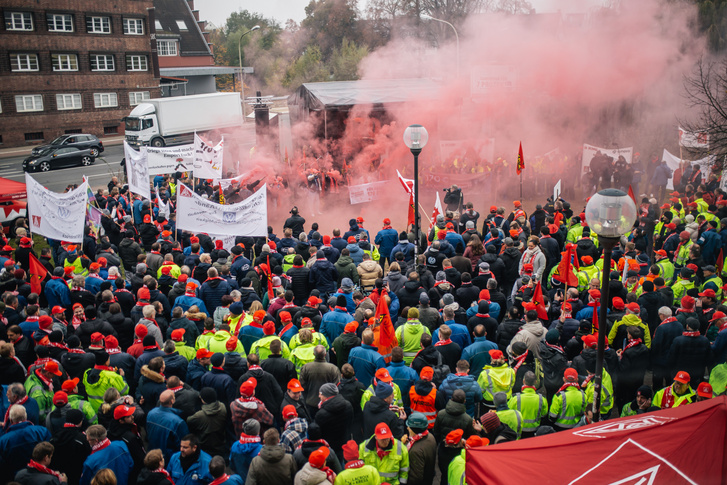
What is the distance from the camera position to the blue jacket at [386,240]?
1218 cm

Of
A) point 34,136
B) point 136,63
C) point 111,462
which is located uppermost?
point 136,63

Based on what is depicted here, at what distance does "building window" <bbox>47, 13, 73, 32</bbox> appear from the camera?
123 feet

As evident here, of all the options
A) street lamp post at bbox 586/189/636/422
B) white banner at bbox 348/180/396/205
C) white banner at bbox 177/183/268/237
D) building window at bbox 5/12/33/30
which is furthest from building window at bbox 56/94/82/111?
street lamp post at bbox 586/189/636/422

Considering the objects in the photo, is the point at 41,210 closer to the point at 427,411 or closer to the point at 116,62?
the point at 427,411

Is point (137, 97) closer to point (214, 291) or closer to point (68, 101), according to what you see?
point (68, 101)

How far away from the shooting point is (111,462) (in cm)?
546

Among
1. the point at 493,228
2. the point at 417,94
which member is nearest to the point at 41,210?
the point at 493,228

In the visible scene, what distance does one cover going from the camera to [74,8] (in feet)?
124

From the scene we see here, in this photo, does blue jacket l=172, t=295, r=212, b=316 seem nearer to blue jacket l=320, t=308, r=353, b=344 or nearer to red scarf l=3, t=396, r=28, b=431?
blue jacket l=320, t=308, r=353, b=344

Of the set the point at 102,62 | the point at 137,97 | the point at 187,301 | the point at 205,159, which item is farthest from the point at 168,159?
the point at 137,97

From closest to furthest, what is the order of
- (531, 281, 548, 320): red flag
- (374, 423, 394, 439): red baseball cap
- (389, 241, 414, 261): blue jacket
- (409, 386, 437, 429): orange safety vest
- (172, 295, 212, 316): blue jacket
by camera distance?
(374, 423, 394, 439): red baseball cap → (409, 386, 437, 429): orange safety vest → (531, 281, 548, 320): red flag → (172, 295, 212, 316): blue jacket → (389, 241, 414, 261): blue jacket

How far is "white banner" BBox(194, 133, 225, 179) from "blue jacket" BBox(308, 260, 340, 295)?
6955mm

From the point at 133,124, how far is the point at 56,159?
4.67 m

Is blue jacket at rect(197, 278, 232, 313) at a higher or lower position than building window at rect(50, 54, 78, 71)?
lower
